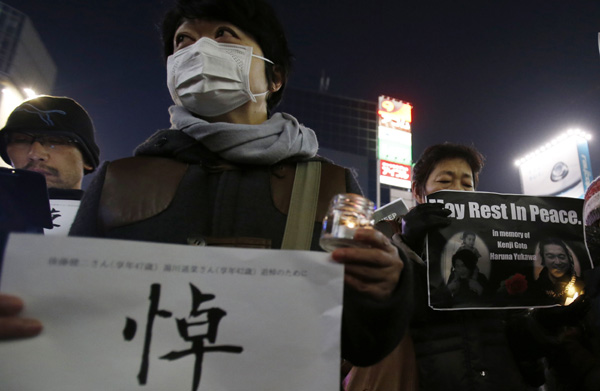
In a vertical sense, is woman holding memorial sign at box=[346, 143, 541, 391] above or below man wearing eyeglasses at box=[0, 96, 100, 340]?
below

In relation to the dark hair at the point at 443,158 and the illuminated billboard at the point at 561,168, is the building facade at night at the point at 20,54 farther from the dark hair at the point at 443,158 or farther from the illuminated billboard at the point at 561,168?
the illuminated billboard at the point at 561,168

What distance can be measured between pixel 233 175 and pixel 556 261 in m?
1.54

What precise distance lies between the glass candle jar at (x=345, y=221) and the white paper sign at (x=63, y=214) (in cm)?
150

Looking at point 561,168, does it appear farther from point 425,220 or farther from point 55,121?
point 55,121

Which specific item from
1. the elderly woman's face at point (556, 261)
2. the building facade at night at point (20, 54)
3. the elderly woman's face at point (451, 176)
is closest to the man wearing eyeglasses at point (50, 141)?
the elderly woman's face at point (451, 176)

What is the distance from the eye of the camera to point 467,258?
1.64m

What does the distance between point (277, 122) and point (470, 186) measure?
1603 millimetres

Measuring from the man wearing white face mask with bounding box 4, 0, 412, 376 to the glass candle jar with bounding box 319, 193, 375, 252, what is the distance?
3cm

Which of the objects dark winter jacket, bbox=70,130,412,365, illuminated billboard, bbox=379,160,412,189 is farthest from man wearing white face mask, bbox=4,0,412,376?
illuminated billboard, bbox=379,160,412,189

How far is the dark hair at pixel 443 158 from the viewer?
2.58 meters

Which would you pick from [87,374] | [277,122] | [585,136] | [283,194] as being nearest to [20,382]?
[87,374]

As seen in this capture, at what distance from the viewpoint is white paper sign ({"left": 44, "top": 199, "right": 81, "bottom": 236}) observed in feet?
5.74

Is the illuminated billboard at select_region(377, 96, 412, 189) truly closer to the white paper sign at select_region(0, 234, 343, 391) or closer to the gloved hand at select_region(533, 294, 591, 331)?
the gloved hand at select_region(533, 294, 591, 331)

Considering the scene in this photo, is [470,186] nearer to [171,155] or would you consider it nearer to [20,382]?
[171,155]
